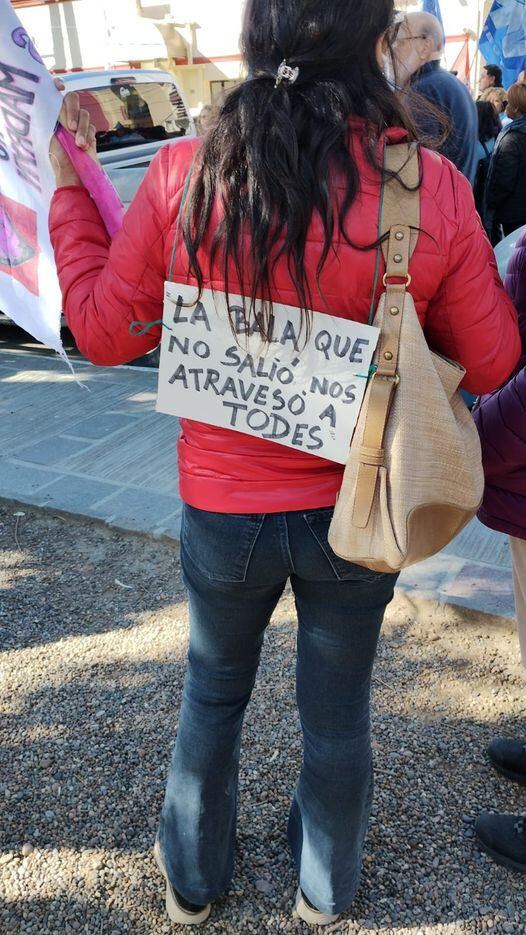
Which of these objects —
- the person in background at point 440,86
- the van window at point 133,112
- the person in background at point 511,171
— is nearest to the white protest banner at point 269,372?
the person in background at point 440,86

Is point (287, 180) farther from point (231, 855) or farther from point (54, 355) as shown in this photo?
point (54, 355)

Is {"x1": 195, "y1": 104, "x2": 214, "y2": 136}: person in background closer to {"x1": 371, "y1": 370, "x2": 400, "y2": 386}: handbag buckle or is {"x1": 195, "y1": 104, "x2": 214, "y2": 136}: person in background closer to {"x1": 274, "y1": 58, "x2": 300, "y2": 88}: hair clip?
{"x1": 274, "y1": 58, "x2": 300, "y2": 88}: hair clip

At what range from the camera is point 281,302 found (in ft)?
4.54

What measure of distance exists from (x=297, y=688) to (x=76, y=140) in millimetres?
1225

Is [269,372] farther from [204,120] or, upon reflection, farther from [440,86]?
[440,86]

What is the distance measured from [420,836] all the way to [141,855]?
28.9 inches

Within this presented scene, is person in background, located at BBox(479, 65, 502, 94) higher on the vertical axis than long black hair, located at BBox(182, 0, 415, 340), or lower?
lower

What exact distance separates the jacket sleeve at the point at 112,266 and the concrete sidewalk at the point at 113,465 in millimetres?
1996

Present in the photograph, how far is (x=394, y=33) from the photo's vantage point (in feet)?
4.48

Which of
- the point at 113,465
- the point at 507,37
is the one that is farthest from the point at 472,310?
the point at 507,37

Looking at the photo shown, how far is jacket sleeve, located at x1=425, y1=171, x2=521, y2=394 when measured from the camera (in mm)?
1359

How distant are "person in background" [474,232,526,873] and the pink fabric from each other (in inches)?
32.9

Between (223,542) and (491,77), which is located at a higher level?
(491,77)

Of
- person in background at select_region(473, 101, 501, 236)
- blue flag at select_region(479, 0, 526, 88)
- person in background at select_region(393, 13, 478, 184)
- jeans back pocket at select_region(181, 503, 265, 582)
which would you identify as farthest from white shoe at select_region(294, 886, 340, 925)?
blue flag at select_region(479, 0, 526, 88)
